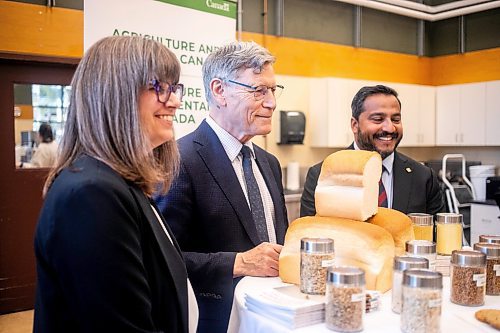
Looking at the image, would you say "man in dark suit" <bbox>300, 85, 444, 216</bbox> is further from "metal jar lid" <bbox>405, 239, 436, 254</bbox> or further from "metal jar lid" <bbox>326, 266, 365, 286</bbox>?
"metal jar lid" <bbox>326, 266, 365, 286</bbox>

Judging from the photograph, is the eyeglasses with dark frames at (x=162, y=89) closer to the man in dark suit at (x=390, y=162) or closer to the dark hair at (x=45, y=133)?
the man in dark suit at (x=390, y=162)

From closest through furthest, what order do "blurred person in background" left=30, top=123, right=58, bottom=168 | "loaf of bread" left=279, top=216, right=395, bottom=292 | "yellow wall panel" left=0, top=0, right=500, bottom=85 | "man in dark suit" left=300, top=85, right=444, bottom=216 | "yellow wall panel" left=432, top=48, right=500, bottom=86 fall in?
"loaf of bread" left=279, top=216, right=395, bottom=292 → "man in dark suit" left=300, top=85, right=444, bottom=216 → "yellow wall panel" left=0, top=0, right=500, bottom=85 → "blurred person in background" left=30, top=123, right=58, bottom=168 → "yellow wall panel" left=432, top=48, right=500, bottom=86

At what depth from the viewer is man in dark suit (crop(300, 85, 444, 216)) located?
7.78 feet

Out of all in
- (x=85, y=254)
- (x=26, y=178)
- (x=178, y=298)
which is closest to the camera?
(x=85, y=254)

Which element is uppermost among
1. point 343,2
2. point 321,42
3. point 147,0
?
point 343,2

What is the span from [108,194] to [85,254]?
0.13 metres

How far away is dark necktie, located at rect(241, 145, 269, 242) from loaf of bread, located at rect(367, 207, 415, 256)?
0.49 m

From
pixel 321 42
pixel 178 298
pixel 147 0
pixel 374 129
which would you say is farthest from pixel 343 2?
pixel 178 298

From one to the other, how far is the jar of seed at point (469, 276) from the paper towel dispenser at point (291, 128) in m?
4.30

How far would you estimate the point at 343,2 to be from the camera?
6.25m

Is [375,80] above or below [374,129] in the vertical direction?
above

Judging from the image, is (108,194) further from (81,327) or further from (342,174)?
(342,174)

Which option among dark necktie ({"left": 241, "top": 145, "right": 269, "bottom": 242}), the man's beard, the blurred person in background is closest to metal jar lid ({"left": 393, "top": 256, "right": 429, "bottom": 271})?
dark necktie ({"left": 241, "top": 145, "right": 269, "bottom": 242})

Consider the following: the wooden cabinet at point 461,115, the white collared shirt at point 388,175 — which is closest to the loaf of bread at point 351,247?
the white collared shirt at point 388,175
